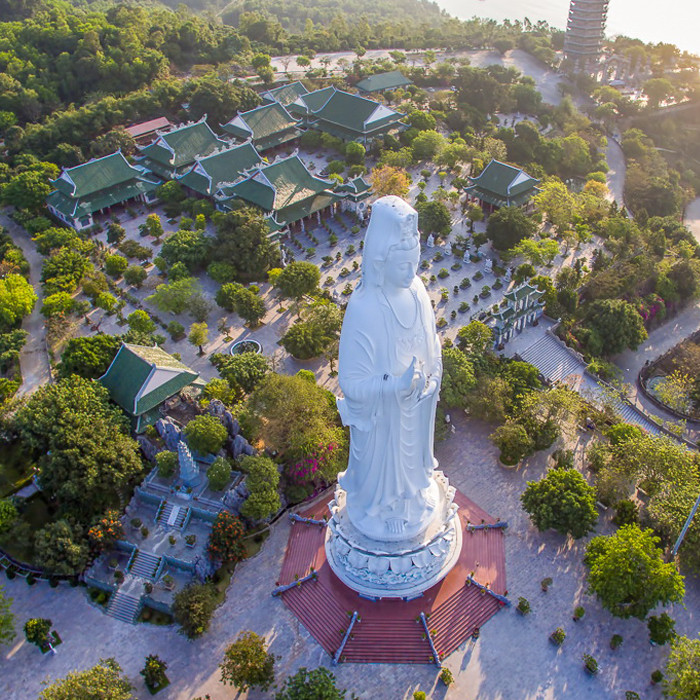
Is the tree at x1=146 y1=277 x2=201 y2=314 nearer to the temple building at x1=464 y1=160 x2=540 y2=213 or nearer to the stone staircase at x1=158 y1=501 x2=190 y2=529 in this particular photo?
the stone staircase at x1=158 y1=501 x2=190 y2=529

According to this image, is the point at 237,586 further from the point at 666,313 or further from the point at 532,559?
the point at 666,313

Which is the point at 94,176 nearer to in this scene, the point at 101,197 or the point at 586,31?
the point at 101,197

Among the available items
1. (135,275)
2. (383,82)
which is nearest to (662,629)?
(135,275)

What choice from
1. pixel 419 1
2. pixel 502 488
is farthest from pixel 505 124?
pixel 419 1

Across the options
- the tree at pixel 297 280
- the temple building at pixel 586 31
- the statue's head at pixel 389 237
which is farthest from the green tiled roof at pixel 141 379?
the temple building at pixel 586 31

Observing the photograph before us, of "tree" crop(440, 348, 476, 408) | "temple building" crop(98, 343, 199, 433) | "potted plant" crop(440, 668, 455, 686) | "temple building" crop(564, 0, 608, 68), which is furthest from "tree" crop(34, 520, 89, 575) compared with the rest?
"temple building" crop(564, 0, 608, 68)

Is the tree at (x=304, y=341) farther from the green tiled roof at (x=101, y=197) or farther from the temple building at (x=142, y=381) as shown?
the green tiled roof at (x=101, y=197)
